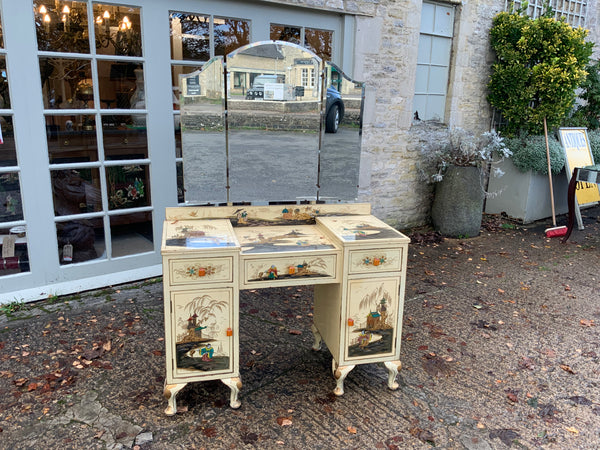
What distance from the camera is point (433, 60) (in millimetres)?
6348

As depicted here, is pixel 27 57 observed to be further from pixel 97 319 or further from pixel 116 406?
pixel 116 406

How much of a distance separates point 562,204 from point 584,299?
3.55 m

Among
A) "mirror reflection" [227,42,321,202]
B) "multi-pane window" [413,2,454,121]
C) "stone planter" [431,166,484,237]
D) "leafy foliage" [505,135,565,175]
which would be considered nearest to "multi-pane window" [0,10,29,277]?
"mirror reflection" [227,42,321,202]

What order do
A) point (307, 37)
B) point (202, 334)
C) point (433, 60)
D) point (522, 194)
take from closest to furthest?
1. point (202, 334)
2. point (307, 37)
3. point (433, 60)
4. point (522, 194)

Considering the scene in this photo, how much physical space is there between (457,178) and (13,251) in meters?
5.00

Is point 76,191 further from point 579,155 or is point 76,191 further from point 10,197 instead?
point 579,155

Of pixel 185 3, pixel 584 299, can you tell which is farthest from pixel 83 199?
pixel 584 299

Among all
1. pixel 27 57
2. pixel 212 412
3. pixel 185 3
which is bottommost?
pixel 212 412

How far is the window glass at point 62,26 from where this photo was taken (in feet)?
12.5

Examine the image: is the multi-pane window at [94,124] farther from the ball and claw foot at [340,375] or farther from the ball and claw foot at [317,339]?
the ball and claw foot at [340,375]

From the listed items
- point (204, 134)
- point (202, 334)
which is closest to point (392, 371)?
point (202, 334)

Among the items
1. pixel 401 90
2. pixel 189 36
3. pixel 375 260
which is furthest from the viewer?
pixel 401 90

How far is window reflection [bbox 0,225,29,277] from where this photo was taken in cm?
402

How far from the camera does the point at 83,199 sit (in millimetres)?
4273
